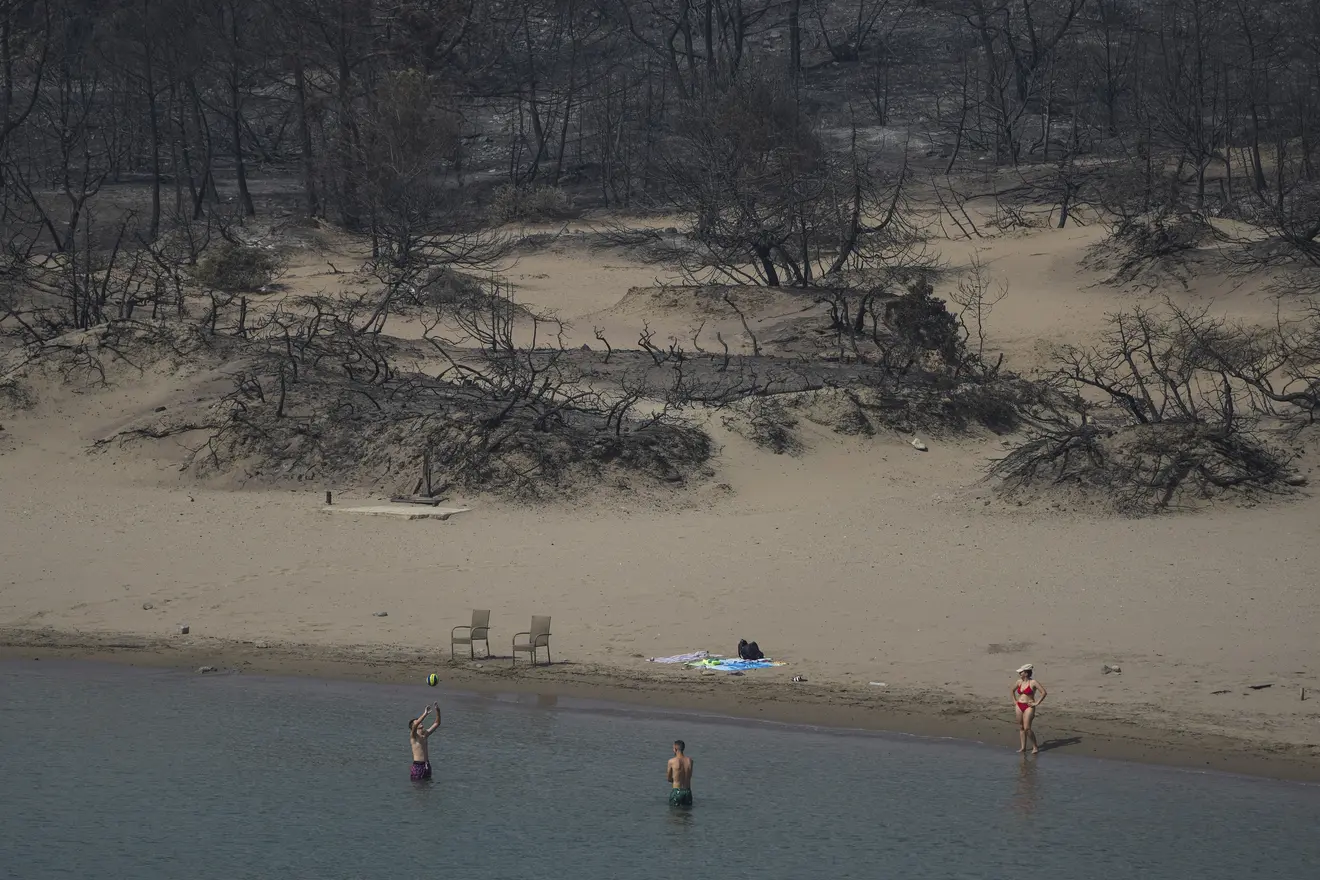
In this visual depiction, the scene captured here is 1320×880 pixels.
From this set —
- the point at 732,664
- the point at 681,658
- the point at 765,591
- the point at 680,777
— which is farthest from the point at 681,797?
the point at 765,591

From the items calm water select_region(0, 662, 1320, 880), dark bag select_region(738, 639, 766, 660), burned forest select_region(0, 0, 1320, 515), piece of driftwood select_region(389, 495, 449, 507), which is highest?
burned forest select_region(0, 0, 1320, 515)

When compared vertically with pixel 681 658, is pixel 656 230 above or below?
above

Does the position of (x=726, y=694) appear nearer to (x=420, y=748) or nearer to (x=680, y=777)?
(x=680, y=777)

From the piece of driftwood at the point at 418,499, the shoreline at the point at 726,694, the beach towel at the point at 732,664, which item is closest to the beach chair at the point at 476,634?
the shoreline at the point at 726,694

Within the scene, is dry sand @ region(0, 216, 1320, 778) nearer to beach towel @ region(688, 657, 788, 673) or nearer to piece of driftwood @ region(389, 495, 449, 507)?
beach towel @ region(688, 657, 788, 673)

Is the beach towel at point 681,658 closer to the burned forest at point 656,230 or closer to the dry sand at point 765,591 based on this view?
the dry sand at point 765,591

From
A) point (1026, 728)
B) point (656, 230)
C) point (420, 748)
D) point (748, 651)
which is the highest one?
point (656, 230)

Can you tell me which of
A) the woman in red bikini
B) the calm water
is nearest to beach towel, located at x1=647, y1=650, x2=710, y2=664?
the calm water

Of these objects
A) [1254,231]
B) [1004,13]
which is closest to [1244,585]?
[1254,231]
